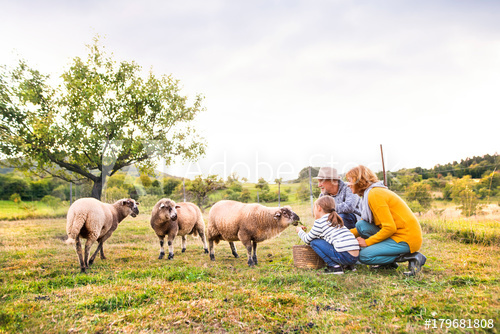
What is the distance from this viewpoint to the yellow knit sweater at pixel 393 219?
17.2 feet

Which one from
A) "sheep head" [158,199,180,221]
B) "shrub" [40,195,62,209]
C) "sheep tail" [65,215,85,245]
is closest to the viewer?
"sheep tail" [65,215,85,245]

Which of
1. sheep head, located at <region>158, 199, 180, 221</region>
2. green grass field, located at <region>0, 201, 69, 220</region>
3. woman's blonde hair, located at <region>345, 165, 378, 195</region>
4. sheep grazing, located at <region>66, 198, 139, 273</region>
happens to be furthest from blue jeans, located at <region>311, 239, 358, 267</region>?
green grass field, located at <region>0, 201, 69, 220</region>

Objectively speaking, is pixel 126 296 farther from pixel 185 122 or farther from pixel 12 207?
pixel 12 207

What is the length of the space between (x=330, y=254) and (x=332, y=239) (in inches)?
14.3

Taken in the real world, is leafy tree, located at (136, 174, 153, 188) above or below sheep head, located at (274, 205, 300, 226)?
above

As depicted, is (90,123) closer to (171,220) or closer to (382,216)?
(171,220)

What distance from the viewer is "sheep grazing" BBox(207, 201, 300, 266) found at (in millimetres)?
7852

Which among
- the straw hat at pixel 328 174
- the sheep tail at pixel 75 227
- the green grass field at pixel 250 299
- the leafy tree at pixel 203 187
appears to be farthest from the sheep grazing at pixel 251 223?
the leafy tree at pixel 203 187

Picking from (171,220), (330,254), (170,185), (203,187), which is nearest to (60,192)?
(170,185)

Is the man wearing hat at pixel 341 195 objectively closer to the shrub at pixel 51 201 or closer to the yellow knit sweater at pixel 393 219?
the yellow knit sweater at pixel 393 219

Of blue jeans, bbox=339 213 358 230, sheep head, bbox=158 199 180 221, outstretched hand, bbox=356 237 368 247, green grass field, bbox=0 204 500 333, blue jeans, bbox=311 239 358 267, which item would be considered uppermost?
sheep head, bbox=158 199 180 221

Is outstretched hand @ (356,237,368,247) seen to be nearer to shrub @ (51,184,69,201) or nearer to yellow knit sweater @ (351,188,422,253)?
yellow knit sweater @ (351,188,422,253)

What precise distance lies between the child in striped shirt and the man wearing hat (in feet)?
3.94

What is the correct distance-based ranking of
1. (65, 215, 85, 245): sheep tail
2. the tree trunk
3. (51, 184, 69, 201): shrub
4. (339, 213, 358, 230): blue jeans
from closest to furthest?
(339, 213, 358, 230): blue jeans, (65, 215, 85, 245): sheep tail, the tree trunk, (51, 184, 69, 201): shrub
